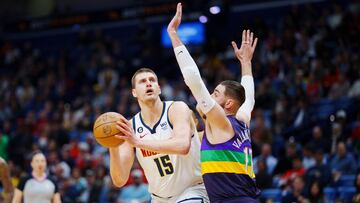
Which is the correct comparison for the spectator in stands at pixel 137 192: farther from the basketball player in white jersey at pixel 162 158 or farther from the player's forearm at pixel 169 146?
the player's forearm at pixel 169 146

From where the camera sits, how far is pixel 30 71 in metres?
22.4

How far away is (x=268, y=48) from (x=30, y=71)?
8995 mm

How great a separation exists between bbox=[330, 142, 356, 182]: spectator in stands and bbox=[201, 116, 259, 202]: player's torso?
6.69 m

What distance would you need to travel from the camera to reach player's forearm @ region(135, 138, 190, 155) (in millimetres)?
5634

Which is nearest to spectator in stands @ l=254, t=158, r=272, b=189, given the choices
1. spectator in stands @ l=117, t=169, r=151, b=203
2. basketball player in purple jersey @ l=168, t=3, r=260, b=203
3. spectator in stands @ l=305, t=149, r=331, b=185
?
spectator in stands @ l=305, t=149, r=331, b=185

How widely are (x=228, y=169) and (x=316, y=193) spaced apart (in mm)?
6214

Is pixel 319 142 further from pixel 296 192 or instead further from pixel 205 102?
pixel 205 102

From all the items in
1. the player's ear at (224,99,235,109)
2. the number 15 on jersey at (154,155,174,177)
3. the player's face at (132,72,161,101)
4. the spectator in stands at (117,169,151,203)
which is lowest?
the spectator in stands at (117,169,151,203)

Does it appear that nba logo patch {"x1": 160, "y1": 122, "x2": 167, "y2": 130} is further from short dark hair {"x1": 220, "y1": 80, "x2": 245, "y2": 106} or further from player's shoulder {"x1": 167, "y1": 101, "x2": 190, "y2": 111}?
short dark hair {"x1": 220, "y1": 80, "x2": 245, "y2": 106}

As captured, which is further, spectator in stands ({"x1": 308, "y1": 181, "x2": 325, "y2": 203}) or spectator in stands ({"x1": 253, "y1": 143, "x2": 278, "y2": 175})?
spectator in stands ({"x1": 253, "y1": 143, "x2": 278, "y2": 175})

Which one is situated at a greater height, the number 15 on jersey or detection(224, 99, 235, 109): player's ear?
detection(224, 99, 235, 109): player's ear

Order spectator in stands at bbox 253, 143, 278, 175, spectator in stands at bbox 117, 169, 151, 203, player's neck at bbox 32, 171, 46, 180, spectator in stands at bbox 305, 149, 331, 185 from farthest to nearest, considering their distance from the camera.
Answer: spectator in stands at bbox 117, 169, 151, 203
spectator in stands at bbox 253, 143, 278, 175
spectator in stands at bbox 305, 149, 331, 185
player's neck at bbox 32, 171, 46, 180

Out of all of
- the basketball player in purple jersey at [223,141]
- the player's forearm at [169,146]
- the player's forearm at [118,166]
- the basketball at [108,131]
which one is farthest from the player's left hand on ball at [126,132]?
the player's forearm at [118,166]

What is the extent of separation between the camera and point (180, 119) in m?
6.13
